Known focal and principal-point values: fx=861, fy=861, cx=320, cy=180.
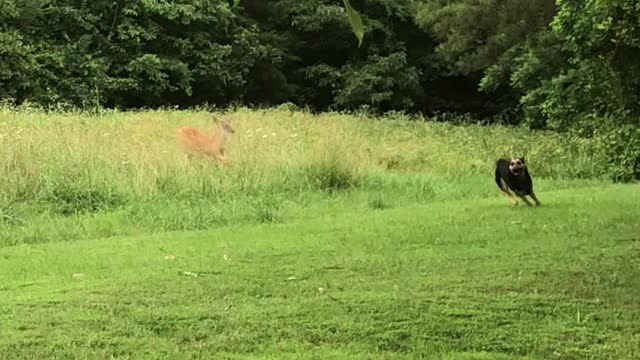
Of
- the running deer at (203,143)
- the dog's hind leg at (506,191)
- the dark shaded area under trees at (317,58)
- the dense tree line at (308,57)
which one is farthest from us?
the dense tree line at (308,57)

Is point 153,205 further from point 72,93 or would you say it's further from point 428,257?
point 72,93

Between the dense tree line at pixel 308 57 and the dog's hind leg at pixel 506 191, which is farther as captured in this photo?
the dense tree line at pixel 308 57

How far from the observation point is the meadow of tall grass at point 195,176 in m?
9.00

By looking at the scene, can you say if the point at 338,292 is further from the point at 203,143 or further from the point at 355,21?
the point at 203,143

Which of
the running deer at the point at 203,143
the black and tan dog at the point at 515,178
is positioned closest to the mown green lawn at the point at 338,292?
the black and tan dog at the point at 515,178

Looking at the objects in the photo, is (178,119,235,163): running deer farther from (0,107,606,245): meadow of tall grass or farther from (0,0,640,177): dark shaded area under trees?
(0,0,640,177): dark shaded area under trees

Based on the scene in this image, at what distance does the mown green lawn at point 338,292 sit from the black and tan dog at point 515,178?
2.18 ft

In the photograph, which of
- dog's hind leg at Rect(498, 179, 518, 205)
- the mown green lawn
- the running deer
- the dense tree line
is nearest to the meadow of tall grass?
the running deer

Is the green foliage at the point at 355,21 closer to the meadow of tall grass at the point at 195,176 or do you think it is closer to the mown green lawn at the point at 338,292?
the mown green lawn at the point at 338,292

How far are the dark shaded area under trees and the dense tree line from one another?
51 mm

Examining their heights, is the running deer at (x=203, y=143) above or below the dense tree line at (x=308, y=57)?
below

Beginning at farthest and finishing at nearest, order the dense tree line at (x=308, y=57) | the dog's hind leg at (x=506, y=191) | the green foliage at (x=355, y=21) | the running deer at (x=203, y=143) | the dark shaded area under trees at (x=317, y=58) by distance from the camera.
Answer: the dense tree line at (x=308, y=57), the dark shaded area under trees at (x=317, y=58), the running deer at (x=203, y=143), the dog's hind leg at (x=506, y=191), the green foliage at (x=355, y=21)

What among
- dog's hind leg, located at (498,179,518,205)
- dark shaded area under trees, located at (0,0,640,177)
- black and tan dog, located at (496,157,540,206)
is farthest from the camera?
dark shaded area under trees, located at (0,0,640,177)

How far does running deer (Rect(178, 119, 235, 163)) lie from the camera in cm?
1189
